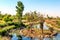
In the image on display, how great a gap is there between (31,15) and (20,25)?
4197mm

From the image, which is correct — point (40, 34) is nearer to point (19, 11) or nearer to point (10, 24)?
point (10, 24)

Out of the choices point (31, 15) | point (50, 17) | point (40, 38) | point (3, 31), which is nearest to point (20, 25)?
point (31, 15)

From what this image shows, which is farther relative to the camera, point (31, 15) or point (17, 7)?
point (17, 7)

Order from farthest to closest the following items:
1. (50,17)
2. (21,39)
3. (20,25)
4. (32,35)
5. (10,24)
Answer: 1. (50,17)
2. (20,25)
3. (10,24)
4. (32,35)
5. (21,39)

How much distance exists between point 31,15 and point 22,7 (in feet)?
16.4

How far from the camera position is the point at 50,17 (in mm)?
74875

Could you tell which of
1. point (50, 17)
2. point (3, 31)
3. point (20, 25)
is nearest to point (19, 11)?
point (20, 25)

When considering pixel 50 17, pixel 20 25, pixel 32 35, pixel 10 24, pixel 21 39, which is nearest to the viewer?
pixel 21 39

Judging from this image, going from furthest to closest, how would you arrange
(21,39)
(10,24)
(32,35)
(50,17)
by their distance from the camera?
1. (50,17)
2. (10,24)
3. (32,35)
4. (21,39)

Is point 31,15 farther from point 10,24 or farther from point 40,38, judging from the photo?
point 40,38

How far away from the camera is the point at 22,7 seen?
51656 millimetres

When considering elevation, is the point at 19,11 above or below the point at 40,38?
above

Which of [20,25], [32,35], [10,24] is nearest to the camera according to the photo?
[32,35]

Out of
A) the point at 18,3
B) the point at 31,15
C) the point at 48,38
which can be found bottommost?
the point at 48,38
